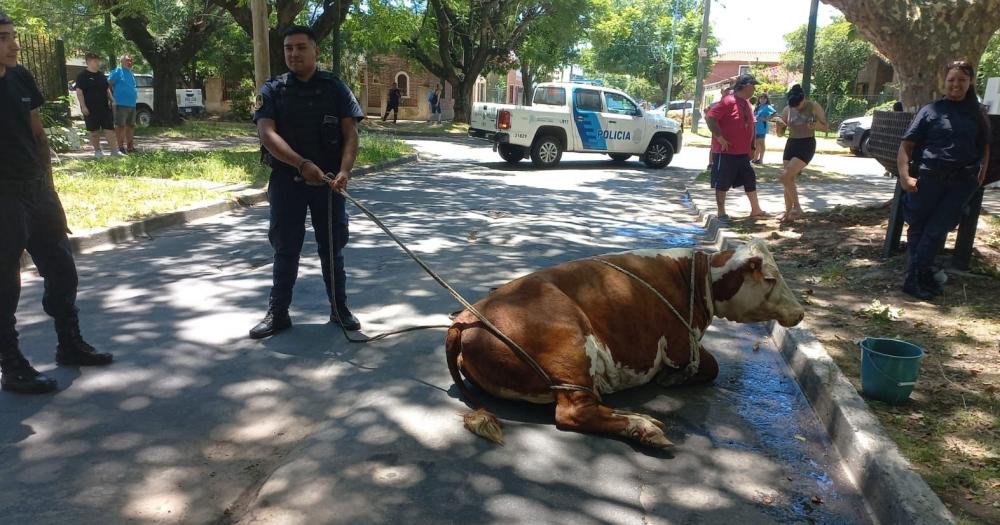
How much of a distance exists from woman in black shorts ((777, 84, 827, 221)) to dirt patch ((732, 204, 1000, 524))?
48cm

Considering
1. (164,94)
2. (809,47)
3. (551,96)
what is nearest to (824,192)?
(809,47)

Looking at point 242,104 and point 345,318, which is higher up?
point 242,104

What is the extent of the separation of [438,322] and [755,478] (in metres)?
2.62

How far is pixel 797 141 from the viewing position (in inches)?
368

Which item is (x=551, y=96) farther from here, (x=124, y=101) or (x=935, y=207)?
(x=935, y=207)

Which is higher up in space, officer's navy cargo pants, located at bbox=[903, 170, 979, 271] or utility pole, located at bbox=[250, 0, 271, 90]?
utility pole, located at bbox=[250, 0, 271, 90]

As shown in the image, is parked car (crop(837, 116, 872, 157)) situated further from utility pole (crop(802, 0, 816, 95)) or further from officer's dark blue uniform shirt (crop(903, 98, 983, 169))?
officer's dark blue uniform shirt (crop(903, 98, 983, 169))

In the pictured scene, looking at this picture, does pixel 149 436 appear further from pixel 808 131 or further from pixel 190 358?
pixel 808 131

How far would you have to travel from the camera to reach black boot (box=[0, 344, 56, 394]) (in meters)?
3.75

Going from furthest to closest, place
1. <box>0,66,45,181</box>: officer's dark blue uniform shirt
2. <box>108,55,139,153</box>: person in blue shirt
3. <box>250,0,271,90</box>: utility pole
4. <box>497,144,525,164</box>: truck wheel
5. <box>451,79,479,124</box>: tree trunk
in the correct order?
<box>451,79,479,124</box>: tree trunk < <box>497,144,525,164</box>: truck wheel < <box>108,55,139,153</box>: person in blue shirt < <box>250,0,271,90</box>: utility pole < <box>0,66,45,181</box>: officer's dark blue uniform shirt

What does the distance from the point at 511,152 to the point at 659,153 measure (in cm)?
382

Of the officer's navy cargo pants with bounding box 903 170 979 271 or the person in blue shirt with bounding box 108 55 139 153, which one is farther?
the person in blue shirt with bounding box 108 55 139 153

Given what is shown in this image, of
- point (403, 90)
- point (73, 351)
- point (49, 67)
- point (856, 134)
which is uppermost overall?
point (403, 90)

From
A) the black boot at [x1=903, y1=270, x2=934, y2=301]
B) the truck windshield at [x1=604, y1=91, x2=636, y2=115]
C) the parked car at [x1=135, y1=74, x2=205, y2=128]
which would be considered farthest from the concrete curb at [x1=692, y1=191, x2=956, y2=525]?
the parked car at [x1=135, y1=74, x2=205, y2=128]
